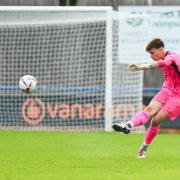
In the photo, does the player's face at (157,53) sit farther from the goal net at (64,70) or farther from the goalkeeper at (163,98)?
the goal net at (64,70)

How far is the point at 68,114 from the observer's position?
21406 millimetres

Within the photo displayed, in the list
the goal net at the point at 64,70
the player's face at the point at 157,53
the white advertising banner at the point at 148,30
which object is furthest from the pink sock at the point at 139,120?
the white advertising banner at the point at 148,30

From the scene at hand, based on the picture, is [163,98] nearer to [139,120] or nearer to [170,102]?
[170,102]

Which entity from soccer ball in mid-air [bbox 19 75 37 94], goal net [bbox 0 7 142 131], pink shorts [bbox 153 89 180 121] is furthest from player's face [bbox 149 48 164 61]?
goal net [bbox 0 7 142 131]

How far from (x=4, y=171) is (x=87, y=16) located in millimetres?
11102

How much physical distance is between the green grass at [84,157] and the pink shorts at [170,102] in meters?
0.74

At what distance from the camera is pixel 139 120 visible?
42.3 ft

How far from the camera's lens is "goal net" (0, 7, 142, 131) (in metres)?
21.4

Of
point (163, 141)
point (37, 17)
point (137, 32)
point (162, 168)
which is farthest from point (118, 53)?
point (162, 168)

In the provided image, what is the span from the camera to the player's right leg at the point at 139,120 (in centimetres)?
1262

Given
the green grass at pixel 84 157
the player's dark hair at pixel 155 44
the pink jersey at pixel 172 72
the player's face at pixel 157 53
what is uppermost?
the player's dark hair at pixel 155 44

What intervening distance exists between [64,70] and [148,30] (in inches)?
104

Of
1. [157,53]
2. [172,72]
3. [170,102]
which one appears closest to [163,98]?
[170,102]

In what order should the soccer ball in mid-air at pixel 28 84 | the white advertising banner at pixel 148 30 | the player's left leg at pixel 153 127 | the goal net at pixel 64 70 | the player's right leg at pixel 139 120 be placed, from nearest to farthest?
the player's right leg at pixel 139 120 → the player's left leg at pixel 153 127 → the soccer ball in mid-air at pixel 28 84 → the goal net at pixel 64 70 → the white advertising banner at pixel 148 30
